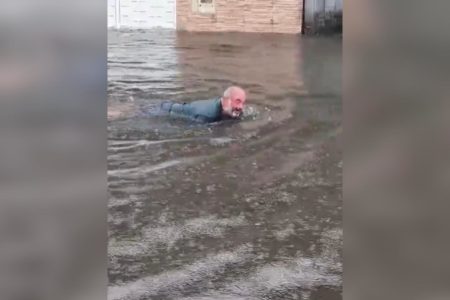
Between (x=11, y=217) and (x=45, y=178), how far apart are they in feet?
0.14

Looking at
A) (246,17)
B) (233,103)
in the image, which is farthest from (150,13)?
(233,103)

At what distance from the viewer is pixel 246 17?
15.9 meters

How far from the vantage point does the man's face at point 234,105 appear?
16.0 feet

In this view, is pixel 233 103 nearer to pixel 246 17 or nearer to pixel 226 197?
pixel 226 197

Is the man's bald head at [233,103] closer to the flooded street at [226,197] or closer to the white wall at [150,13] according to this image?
the flooded street at [226,197]

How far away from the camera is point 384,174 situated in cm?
59

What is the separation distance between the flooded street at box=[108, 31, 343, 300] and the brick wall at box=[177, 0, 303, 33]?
9.29 metres

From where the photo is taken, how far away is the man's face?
486cm

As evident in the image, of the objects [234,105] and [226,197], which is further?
[234,105]

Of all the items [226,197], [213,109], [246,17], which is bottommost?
[226,197]

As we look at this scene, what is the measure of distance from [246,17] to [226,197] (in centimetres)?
1319

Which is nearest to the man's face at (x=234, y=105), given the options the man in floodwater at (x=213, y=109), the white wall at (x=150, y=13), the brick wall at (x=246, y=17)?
the man in floodwater at (x=213, y=109)

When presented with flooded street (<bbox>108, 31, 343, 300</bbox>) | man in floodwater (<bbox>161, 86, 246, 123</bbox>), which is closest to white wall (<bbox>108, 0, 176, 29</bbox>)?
flooded street (<bbox>108, 31, 343, 300</bbox>)

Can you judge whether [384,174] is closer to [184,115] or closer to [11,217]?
[11,217]
